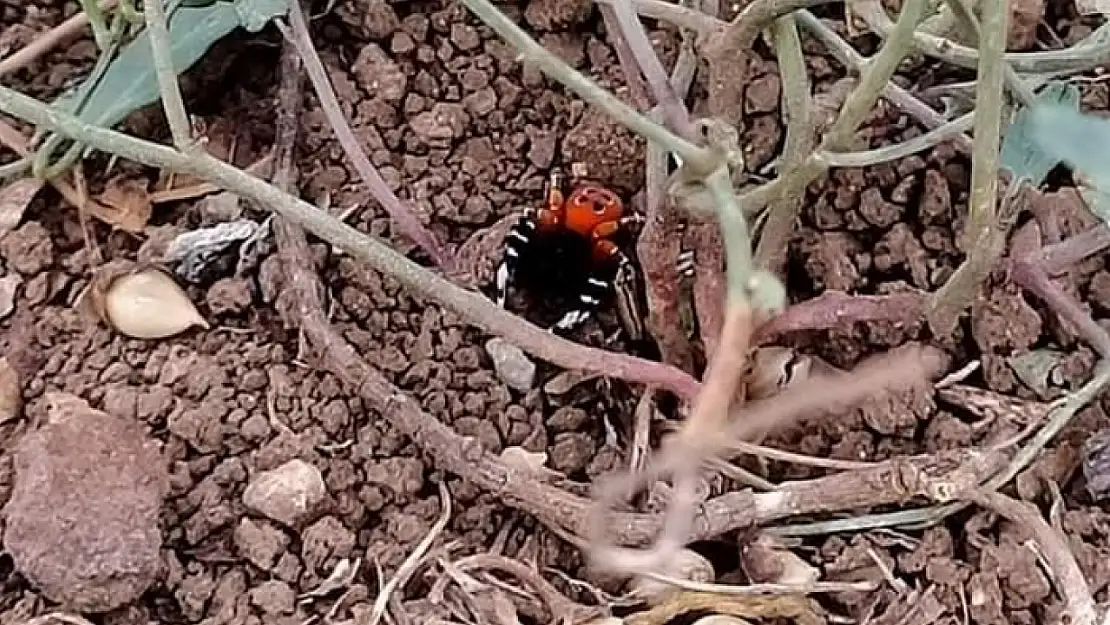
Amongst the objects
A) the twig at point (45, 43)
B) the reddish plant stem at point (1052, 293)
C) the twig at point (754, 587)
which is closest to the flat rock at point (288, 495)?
the twig at point (754, 587)

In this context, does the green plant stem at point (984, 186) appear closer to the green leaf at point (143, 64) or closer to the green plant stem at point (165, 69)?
the green plant stem at point (165, 69)

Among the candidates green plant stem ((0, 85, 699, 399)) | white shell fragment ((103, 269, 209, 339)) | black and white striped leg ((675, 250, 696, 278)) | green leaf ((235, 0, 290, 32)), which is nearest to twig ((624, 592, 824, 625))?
green plant stem ((0, 85, 699, 399))

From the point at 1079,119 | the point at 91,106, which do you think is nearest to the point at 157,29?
the point at 91,106

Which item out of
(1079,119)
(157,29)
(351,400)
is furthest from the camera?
(351,400)

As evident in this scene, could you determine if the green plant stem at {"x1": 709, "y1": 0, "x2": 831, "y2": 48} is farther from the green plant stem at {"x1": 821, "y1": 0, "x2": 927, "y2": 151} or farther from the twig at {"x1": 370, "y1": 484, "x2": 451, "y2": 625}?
the twig at {"x1": 370, "y1": 484, "x2": 451, "y2": 625}

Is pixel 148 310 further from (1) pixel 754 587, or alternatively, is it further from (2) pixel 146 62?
(1) pixel 754 587

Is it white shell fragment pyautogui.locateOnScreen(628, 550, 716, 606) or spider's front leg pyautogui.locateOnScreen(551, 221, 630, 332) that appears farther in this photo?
spider's front leg pyautogui.locateOnScreen(551, 221, 630, 332)

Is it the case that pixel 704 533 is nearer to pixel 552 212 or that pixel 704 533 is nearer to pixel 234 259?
pixel 552 212
